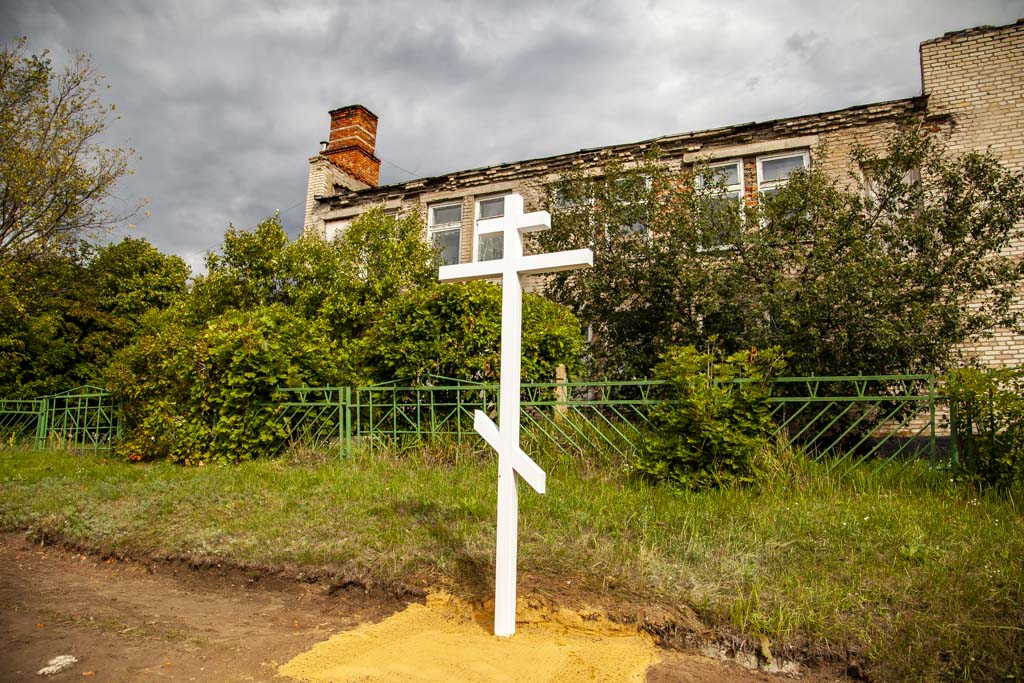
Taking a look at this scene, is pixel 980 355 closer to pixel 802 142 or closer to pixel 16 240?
pixel 802 142

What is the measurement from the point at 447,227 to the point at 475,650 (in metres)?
13.9

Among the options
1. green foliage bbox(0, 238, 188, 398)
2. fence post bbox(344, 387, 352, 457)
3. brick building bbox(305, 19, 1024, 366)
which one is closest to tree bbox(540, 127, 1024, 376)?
brick building bbox(305, 19, 1024, 366)

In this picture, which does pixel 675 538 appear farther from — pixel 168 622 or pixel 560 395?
pixel 560 395

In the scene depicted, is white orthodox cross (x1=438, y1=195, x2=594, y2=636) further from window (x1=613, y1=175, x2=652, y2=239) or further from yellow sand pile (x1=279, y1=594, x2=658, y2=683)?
window (x1=613, y1=175, x2=652, y2=239)

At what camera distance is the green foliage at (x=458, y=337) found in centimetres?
827

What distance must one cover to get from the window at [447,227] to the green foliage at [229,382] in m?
6.84

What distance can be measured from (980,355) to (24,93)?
19226 mm

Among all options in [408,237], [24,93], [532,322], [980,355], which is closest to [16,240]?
[24,93]

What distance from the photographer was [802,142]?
13.0 metres

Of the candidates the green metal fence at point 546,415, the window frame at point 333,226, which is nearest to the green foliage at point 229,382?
the green metal fence at point 546,415

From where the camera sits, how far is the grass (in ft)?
11.3

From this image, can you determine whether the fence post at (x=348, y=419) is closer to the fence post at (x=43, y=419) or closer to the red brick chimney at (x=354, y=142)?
the fence post at (x=43, y=419)

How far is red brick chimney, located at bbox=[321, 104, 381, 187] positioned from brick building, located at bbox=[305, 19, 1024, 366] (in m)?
0.19

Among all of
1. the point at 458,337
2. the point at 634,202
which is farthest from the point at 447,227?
the point at 458,337
